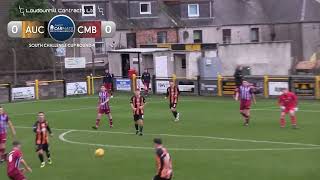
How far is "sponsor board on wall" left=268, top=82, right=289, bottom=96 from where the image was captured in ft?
139

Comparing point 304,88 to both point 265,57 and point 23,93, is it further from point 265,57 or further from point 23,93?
point 23,93

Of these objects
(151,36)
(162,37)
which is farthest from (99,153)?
(162,37)

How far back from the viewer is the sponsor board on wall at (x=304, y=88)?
40938 millimetres

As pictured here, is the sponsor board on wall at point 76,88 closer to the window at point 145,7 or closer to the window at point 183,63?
the window at point 183,63

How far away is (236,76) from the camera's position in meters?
43.2

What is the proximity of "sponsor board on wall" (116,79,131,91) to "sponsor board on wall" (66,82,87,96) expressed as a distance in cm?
269

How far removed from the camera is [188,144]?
25500 millimetres

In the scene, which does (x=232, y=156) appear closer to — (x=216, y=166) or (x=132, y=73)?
(x=216, y=166)

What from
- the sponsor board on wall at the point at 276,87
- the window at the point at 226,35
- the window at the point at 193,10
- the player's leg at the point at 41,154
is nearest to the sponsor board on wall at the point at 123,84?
the sponsor board on wall at the point at 276,87

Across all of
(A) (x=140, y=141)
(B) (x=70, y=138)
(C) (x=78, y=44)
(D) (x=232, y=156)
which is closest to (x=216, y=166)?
→ (D) (x=232, y=156)

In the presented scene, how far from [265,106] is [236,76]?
495cm

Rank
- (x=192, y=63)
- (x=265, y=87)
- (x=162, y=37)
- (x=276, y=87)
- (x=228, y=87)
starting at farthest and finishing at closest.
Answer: (x=162, y=37)
(x=192, y=63)
(x=228, y=87)
(x=265, y=87)
(x=276, y=87)

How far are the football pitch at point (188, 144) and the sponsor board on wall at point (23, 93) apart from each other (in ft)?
20.3

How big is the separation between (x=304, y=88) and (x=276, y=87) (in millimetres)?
1971
